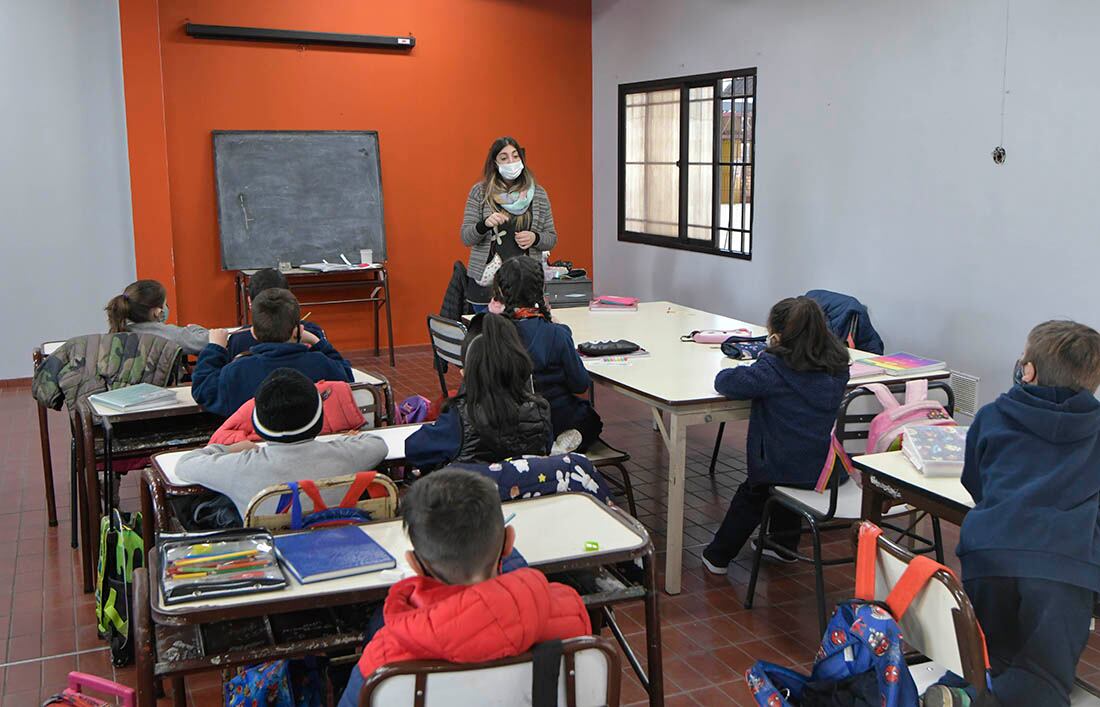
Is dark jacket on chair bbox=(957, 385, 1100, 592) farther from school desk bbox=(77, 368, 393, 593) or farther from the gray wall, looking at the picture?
the gray wall

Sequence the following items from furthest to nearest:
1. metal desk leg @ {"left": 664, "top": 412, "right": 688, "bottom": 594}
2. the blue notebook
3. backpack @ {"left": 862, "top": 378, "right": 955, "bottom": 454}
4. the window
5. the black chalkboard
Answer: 1. the black chalkboard
2. the window
3. metal desk leg @ {"left": 664, "top": 412, "right": 688, "bottom": 594}
4. backpack @ {"left": 862, "top": 378, "right": 955, "bottom": 454}
5. the blue notebook

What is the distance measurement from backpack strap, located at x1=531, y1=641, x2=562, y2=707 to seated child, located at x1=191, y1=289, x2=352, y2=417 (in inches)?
79.9

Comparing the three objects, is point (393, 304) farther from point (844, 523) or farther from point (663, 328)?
point (844, 523)

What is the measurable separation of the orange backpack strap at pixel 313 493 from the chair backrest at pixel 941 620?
4.17ft

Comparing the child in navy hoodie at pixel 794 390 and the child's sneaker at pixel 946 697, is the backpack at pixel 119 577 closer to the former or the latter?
the child in navy hoodie at pixel 794 390

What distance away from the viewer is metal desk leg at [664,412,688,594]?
3.71 metres

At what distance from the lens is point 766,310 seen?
7.06m

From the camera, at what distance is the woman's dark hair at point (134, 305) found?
426cm

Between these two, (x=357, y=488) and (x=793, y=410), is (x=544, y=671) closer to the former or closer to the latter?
(x=357, y=488)

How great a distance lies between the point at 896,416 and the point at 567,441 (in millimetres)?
→ 1209

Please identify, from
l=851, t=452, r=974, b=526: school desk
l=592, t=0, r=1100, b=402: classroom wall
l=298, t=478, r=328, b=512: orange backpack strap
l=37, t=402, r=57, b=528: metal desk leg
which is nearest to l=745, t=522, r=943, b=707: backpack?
l=851, t=452, r=974, b=526: school desk

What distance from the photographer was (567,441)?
397cm

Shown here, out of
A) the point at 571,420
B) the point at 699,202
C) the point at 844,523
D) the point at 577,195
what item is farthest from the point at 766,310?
the point at 844,523

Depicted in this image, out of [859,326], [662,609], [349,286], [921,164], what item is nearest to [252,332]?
[662,609]
